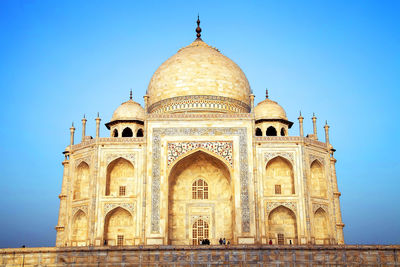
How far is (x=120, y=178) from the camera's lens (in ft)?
66.8

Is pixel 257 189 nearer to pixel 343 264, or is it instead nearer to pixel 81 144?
pixel 343 264

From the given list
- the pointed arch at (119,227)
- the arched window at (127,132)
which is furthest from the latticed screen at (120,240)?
the arched window at (127,132)

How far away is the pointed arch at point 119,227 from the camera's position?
19.5 m

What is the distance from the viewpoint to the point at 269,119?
22.2m

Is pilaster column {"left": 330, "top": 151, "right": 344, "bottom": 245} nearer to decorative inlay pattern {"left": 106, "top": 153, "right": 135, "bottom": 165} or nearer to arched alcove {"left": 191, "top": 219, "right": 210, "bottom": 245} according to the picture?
arched alcove {"left": 191, "top": 219, "right": 210, "bottom": 245}

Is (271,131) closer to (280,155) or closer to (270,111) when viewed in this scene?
(270,111)

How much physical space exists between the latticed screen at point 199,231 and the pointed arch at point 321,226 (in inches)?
183

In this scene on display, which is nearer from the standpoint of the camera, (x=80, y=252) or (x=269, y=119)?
(x=80, y=252)

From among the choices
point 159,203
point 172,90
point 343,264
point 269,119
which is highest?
point 172,90

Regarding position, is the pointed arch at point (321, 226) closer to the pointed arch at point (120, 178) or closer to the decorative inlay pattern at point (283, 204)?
the decorative inlay pattern at point (283, 204)

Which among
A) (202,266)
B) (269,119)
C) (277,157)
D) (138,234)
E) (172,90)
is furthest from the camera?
(172,90)

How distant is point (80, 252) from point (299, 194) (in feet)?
30.3

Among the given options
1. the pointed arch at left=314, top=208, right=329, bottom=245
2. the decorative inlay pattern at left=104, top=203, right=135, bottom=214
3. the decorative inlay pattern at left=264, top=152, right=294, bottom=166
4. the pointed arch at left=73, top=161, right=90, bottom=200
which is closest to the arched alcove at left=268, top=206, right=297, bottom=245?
the pointed arch at left=314, top=208, right=329, bottom=245

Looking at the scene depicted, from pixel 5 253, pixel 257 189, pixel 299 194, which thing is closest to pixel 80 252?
pixel 5 253
